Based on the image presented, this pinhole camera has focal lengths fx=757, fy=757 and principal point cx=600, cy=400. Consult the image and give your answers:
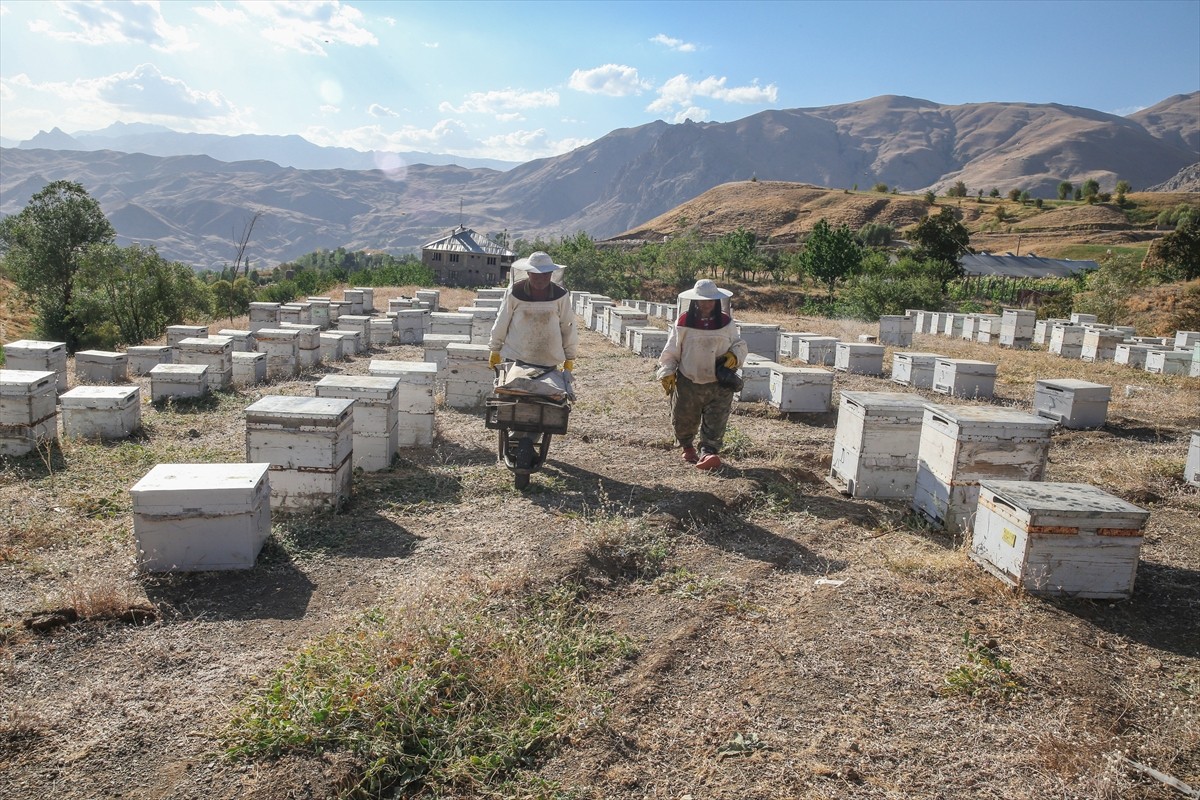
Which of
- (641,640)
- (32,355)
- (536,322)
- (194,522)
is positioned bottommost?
(641,640)

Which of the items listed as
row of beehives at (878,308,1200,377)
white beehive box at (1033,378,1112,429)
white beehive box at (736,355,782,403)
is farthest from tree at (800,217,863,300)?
white beehive box at (736,355,782,403)

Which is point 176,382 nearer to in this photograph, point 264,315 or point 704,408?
point 704,408

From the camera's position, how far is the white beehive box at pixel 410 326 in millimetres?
19031

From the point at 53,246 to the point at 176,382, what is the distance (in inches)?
1183

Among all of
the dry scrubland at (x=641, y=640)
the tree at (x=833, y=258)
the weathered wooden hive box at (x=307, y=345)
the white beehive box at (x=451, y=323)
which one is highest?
the tree at (x=833, y=258)

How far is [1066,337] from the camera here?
66.0ft

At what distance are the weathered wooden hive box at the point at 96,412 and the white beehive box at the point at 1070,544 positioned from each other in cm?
917

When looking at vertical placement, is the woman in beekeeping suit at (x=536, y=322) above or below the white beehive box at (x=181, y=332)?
above

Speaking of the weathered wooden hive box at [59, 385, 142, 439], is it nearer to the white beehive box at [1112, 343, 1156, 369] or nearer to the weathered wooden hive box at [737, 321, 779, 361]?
the weathered wooden hive box at [737, 321, 779, 361]

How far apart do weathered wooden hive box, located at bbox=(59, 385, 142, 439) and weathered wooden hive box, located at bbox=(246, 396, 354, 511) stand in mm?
3771

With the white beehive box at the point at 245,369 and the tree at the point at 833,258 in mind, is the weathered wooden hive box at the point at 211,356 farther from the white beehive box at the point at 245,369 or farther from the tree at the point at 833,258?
the tree at the point at 833,258

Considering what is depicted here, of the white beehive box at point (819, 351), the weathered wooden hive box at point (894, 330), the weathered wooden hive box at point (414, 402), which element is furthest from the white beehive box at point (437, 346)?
the weathered wooden hive box at point (894, 330)

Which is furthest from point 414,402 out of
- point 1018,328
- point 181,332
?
point 1018,328

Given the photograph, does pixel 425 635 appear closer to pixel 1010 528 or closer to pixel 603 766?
pixel 603 766
